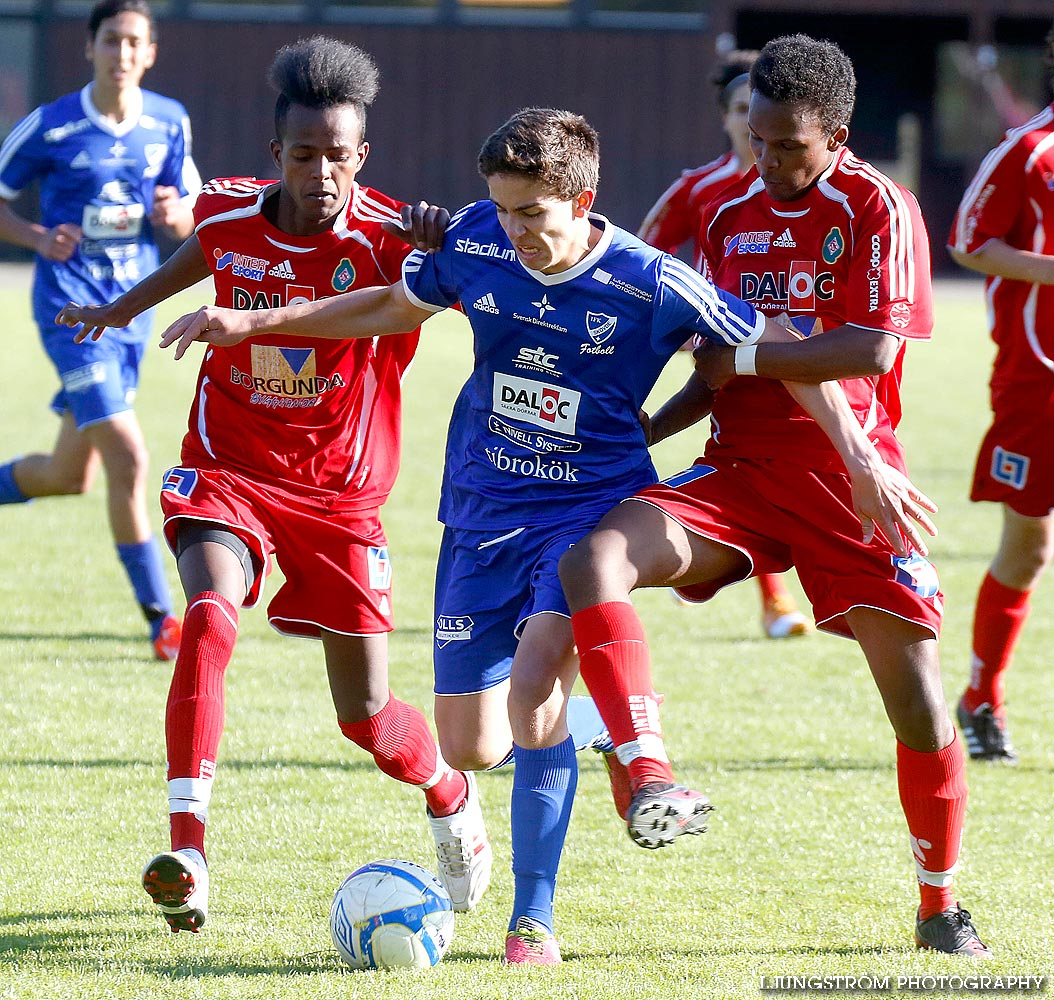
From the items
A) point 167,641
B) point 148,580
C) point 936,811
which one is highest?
point 936,811

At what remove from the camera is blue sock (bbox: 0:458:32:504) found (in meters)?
6.91

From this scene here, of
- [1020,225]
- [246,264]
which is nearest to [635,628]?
[246,264]

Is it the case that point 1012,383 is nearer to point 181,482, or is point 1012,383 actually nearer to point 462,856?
point 462,856

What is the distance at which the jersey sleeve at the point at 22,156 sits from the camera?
21.9 feet

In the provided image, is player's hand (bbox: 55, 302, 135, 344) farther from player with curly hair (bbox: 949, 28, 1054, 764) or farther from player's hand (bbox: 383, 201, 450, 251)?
player with curly hair (bbox: 949, 28, 1054, 764)

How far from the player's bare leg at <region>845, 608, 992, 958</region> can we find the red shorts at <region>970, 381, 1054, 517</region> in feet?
5.58

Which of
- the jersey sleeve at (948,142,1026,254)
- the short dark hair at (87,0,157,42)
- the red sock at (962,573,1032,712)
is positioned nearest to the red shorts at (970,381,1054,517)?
the red sock at (962,573,1032,712)

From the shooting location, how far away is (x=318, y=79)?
380 centimetres

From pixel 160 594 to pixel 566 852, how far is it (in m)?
2.66

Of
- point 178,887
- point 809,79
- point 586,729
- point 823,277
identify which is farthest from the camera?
point 586,729

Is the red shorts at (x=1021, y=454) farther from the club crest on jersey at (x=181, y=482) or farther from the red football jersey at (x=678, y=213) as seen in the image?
the club crest on jersey at (x=181, y=482)

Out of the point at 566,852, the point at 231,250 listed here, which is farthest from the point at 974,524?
the point at 231,250

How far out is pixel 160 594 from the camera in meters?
6.38

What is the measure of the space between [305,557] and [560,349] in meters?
0.86
